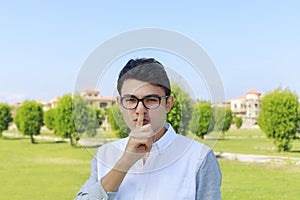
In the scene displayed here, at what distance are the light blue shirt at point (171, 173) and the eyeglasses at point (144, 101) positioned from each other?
0.49 feet

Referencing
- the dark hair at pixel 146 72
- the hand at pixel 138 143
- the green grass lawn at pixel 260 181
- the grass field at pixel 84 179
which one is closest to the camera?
the hand at pixel 138 143

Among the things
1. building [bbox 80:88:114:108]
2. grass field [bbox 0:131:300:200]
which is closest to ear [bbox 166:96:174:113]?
building [bbox 80:88:114:108]

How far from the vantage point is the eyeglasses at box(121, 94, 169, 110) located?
1173 mm

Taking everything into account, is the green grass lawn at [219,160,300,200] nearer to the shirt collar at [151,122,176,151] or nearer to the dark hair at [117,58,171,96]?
the shirt collar at [151,122,176,151]

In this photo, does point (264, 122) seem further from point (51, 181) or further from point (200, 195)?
point (200, 195)

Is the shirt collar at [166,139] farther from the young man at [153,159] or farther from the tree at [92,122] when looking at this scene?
the tree at [92,122]

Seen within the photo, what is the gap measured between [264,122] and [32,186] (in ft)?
45.0

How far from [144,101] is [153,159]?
0.20 m

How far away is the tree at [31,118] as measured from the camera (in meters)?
33.1

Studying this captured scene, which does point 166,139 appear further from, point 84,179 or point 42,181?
point 42,181

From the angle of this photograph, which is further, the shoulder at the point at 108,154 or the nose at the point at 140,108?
the shoulder at the point at 108,154

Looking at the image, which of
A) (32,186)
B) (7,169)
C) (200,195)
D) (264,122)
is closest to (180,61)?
(200,195)

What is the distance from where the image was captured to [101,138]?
51.4 inches

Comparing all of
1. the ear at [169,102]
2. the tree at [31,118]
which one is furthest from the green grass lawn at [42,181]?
the tree at [31,118]
